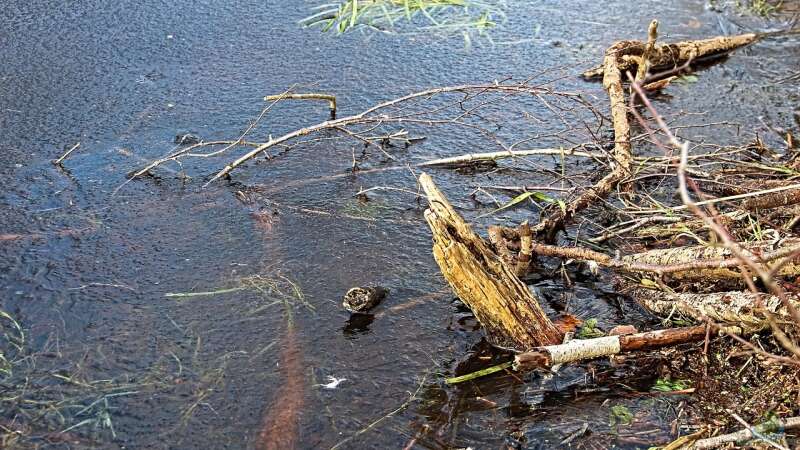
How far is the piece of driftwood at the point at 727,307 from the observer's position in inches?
116

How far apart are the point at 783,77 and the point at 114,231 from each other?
412 cm

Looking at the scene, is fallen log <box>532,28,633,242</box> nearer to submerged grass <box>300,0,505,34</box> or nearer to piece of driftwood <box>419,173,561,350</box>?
piece of driftwood <box>419,173,561,350</box>

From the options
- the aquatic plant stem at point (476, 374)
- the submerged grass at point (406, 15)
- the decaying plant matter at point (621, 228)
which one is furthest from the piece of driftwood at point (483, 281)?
the submerged grass at point (406, 15)

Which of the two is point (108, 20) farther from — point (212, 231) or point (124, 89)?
point (212, 231)

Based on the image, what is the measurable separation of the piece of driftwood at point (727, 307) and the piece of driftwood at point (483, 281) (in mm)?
483

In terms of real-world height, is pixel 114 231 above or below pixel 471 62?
below

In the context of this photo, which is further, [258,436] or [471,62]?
A: [471,62]

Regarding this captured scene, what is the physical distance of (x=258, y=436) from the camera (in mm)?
2805

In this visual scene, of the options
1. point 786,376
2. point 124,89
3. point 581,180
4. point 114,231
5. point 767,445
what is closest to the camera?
point 767,445

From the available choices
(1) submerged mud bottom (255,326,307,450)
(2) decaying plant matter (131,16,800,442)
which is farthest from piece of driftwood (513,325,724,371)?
(1) submerged mud bottom (255,326,307,450)

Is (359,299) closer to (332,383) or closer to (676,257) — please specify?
(332,383)

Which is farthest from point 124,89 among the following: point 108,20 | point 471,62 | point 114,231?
point 471,62

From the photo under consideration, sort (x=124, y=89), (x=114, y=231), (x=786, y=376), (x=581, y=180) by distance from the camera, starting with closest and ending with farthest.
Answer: (x=786, y=376), (x=114, y=231), (x=581, y=180), (x=124, y=89)

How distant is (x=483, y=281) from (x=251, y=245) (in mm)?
1216
